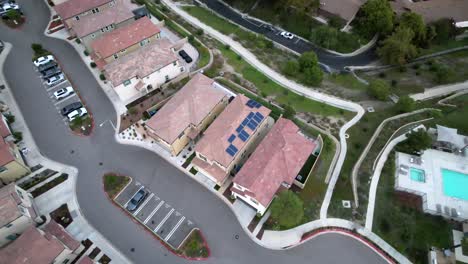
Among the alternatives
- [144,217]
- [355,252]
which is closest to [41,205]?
[144,217]

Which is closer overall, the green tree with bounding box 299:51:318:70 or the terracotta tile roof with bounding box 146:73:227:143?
the terracotta tile roof with bounding box 146:73:227:143

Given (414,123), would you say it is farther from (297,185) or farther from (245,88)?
(245,88)

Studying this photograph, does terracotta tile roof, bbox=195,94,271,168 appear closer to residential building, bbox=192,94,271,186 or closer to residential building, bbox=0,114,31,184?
residential building, bbox=192,94,271,186

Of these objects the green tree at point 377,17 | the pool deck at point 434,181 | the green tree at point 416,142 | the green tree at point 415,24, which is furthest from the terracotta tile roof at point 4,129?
the green tree at point 415,24

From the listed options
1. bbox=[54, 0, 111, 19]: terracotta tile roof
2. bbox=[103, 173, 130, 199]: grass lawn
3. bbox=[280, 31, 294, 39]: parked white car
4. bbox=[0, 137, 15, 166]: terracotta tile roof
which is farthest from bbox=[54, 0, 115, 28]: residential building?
bbox=[280, 31, 294, 39]: parked white car

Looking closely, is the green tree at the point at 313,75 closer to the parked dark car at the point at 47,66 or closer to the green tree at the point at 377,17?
the green tree at the point at 377,17

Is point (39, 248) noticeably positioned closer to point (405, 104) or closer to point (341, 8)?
point (405, 104)
